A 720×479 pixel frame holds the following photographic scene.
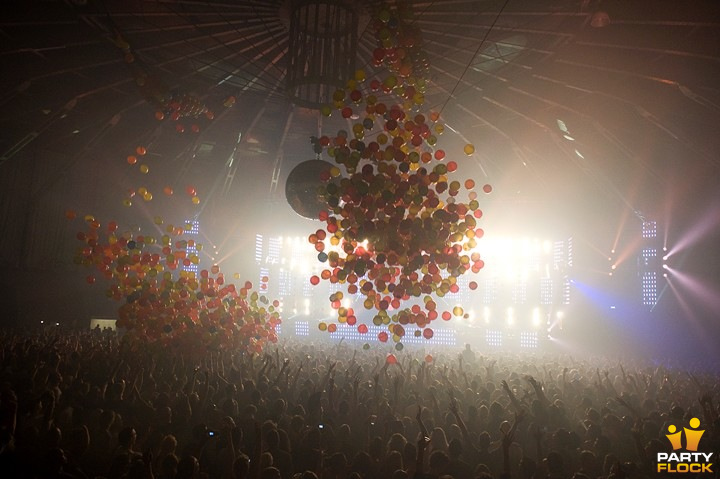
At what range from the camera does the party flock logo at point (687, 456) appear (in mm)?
3439

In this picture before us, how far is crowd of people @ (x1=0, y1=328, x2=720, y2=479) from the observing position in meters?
A: 2.96

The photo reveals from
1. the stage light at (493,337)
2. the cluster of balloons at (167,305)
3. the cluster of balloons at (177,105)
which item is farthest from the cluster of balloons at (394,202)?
the stage light at (493,337)

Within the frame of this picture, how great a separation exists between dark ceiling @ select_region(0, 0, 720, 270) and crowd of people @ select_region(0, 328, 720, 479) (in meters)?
4.67

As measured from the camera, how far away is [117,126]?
11039 millimetres

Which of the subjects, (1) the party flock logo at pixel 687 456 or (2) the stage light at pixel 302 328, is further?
(2) the stage light at pixel 302 328

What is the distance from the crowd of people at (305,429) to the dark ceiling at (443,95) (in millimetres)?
4667

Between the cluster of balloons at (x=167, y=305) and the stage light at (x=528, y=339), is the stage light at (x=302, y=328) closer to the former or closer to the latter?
the stage light at (x=528, y=339)

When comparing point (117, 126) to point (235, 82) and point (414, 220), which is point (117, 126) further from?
point (414, 220)

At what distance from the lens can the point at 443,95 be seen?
8.46 m

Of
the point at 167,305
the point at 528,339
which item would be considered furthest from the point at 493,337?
the point at 167,305

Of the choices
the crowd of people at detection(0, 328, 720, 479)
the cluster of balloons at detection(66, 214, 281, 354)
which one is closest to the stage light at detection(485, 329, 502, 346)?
the cluster of balloons at detection(66, 214, 281, 354)

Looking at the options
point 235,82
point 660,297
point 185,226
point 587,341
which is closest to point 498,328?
point 587,341

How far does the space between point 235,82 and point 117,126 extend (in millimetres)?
4531

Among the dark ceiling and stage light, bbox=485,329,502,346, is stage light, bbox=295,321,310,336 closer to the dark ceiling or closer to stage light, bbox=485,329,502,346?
stage light, bbox=485,329,502,346
